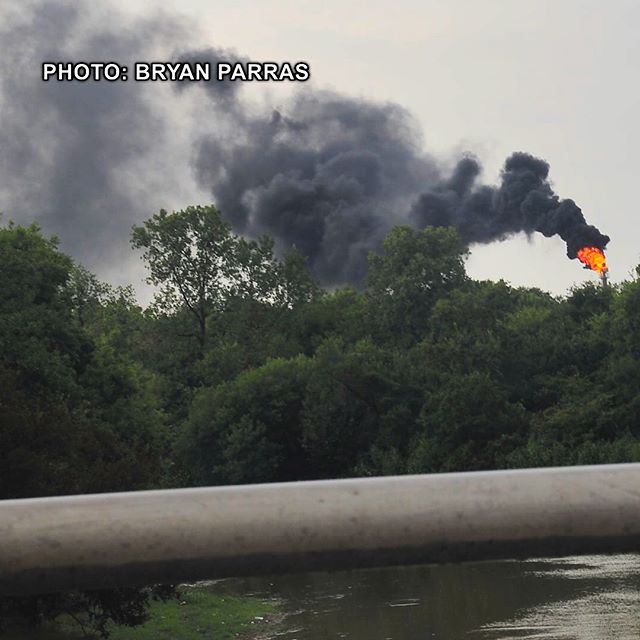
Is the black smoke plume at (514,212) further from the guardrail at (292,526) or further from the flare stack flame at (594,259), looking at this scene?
the guardrail at (292,526)

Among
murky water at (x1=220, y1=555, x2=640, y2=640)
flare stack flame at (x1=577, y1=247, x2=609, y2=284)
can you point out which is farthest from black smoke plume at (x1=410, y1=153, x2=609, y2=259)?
murky water at (x1=220, y1=555, x2=640, y2=640)

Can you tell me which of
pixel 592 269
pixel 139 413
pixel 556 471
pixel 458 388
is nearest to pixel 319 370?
pixel 458 388

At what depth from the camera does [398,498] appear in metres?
0.89

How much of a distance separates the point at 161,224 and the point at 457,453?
2469 centimetres

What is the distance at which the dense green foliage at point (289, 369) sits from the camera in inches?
1506

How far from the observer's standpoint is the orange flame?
94438 millimetres

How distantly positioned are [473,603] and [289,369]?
30.0 metres

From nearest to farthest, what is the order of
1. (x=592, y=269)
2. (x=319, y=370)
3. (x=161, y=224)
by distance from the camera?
(x=319, y=370), (x=161, y=224), (x=592, y=269)

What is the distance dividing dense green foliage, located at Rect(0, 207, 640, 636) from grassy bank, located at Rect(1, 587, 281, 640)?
2.83m

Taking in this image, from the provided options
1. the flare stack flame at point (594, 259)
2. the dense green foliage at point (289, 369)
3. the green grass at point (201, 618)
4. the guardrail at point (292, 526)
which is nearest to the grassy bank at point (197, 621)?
the green grass at point (201, 618)

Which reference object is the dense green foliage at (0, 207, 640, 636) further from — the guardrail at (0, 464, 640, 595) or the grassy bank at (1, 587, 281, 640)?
the guardrail at (0, 464, 640, 595)

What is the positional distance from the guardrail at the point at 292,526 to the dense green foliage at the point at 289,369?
2382cm

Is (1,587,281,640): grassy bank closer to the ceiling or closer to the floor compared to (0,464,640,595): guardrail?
closer to the floor

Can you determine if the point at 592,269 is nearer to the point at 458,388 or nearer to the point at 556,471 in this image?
the point at 458,388
